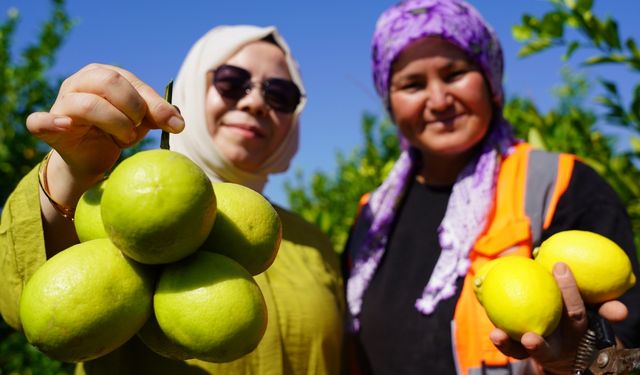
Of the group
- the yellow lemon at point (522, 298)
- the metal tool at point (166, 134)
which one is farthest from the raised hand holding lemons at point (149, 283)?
the yellow lemon at point (522, 298)

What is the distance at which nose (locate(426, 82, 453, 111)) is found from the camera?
241cm

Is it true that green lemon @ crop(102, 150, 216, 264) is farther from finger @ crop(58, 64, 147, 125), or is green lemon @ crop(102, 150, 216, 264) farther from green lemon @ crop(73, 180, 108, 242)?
finger @ crop(58, 64, 147, 125)

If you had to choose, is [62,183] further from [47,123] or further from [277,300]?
[277,300]

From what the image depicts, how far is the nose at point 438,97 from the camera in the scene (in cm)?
241

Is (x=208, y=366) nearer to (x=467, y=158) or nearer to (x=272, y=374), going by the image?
(x=272, y=374)

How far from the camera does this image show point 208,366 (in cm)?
185

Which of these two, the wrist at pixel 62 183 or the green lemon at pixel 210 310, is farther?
the wrist at pixel 62 183

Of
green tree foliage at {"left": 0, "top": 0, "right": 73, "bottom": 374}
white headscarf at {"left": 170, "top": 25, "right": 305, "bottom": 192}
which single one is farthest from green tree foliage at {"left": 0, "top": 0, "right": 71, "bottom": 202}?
white headscarf at {"left": 170, "top": 25, "right": 305, "bottom": 192}

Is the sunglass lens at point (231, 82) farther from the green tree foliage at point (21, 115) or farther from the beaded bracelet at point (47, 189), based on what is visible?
the green tree foliage at point (21, 115)

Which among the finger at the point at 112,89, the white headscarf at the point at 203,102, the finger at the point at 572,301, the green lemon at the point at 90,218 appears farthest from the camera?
the white headscarf at the point at 203,102

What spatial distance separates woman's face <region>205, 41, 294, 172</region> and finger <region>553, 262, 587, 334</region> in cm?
136

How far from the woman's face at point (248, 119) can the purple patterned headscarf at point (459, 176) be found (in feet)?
1.83

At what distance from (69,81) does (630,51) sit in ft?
9.51

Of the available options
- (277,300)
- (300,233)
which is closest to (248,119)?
A: (300,233)
